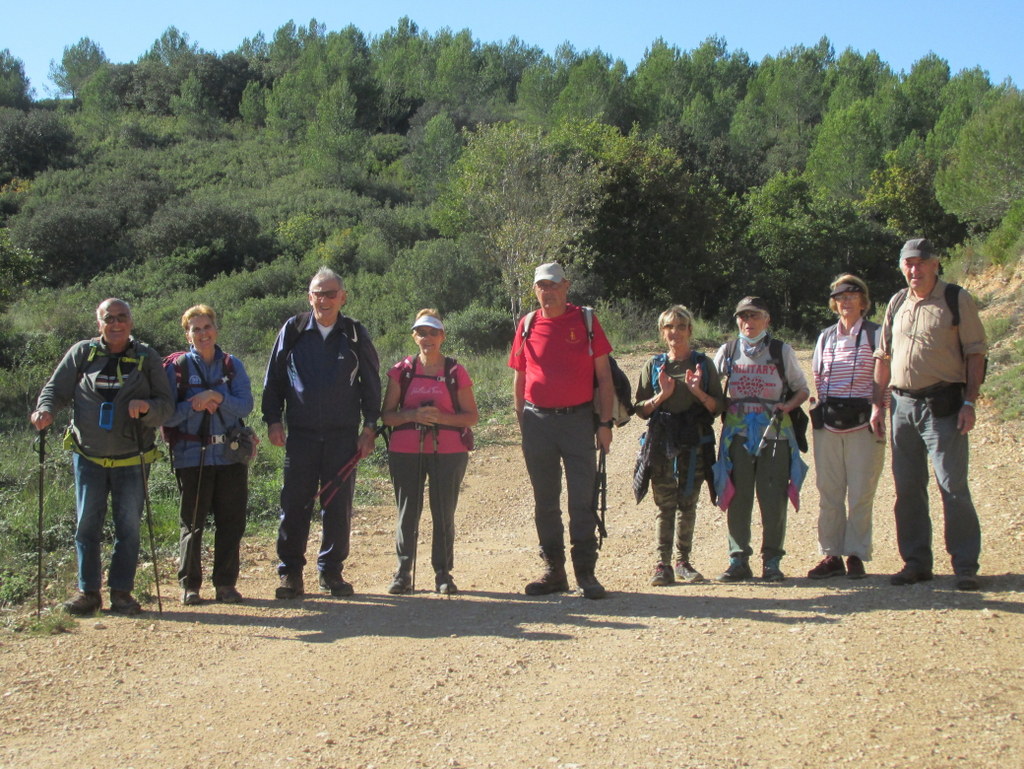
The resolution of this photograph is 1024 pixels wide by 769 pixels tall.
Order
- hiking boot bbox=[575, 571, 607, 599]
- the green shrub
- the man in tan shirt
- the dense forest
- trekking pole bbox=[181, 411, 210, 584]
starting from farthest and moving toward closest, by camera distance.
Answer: the dense forest < the green shrub < trekking pole bbox=[181, 411, 210, 584] < hiking boot bbox=[575, 571, 607, 599] < the man in tan shirt

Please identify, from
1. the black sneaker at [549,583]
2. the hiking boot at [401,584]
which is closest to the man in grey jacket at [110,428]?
the hiking boot at [401,584]

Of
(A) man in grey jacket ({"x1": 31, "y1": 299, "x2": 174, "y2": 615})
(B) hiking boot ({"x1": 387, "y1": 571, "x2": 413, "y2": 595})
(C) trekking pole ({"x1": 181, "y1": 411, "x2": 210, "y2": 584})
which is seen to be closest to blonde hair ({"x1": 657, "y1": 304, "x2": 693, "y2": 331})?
(B) hiking boot ({"x1": 387, "y1": 571, "x2": 413, "y2": 595})

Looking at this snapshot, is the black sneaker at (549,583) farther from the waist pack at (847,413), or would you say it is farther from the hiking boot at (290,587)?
the waist pack at (847,413)

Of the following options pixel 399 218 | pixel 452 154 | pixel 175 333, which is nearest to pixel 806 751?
pixel 175 333

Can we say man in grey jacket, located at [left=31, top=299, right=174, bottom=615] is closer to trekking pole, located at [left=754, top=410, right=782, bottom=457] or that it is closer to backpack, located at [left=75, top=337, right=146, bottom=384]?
backpack, located at [left=75, top=337, right=146, bottom=384]

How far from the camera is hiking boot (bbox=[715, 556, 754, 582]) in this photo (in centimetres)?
612

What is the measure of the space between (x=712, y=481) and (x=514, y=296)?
21.9 meters

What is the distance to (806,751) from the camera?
347 cm

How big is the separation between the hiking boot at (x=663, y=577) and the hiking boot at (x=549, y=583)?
1.89ft

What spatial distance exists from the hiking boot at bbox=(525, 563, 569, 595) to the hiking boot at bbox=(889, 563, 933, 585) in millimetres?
1894

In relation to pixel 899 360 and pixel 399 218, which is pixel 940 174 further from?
pixel 899 360

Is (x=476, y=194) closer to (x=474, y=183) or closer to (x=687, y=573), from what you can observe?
(x=474, y=183)

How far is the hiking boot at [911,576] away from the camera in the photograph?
5.64 metres

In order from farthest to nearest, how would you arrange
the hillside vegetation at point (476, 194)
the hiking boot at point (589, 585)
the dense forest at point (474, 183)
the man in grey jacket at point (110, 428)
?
the dense forest at point (474, 183) → the hillside vegetation at point (476, 194) → the hiking boot at point (589, 585) → the man in grey jacket at point (110, 428)
